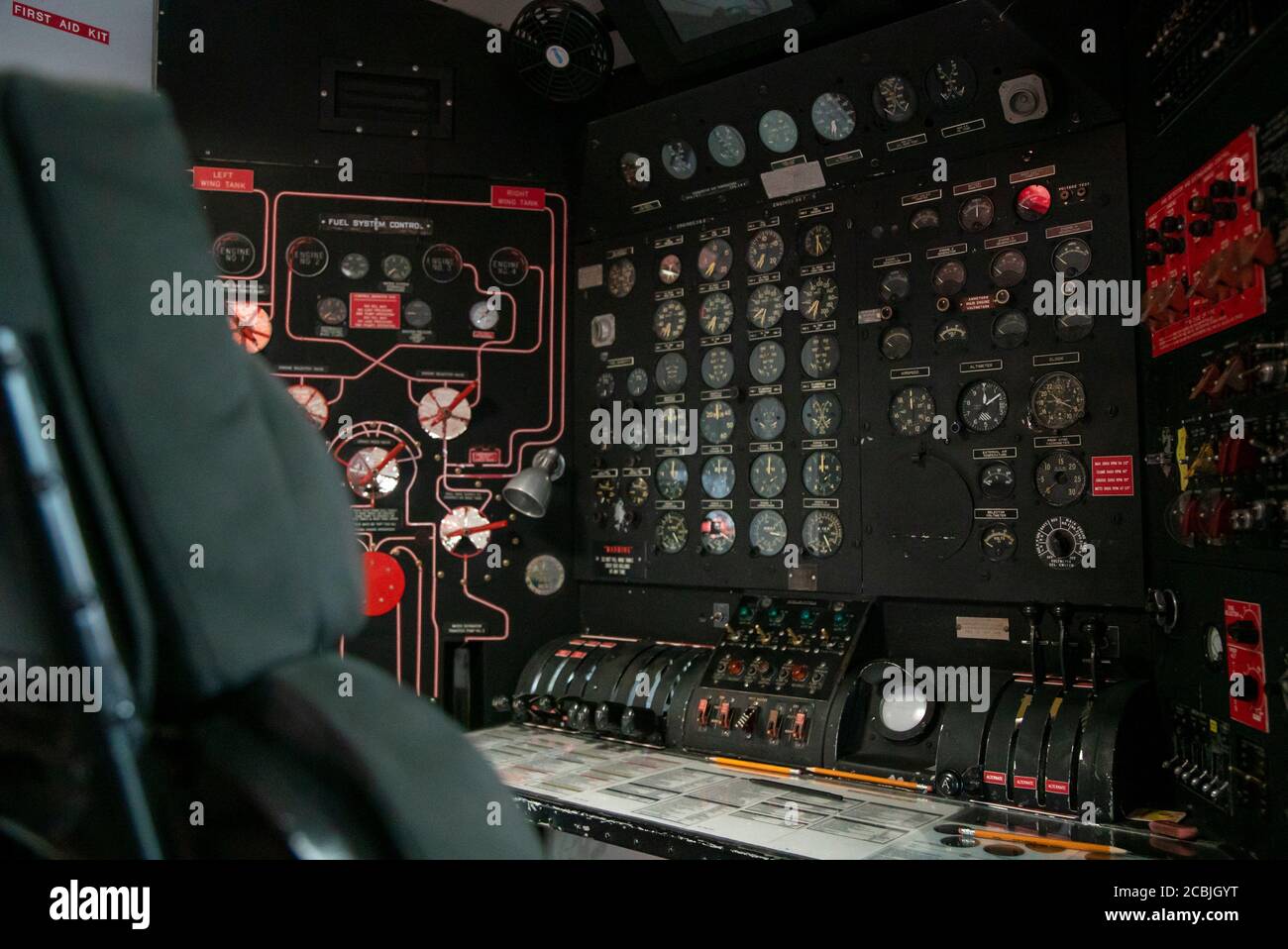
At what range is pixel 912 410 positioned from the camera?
123 inches

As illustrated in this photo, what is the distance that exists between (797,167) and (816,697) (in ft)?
5.85

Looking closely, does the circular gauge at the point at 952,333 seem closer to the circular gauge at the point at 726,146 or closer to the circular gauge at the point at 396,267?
the circular gauge at the point at 726,146

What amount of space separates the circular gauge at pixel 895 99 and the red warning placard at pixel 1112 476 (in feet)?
4.00

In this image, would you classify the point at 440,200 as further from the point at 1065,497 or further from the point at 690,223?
the point at 1065,497

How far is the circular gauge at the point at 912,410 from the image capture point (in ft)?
10.1

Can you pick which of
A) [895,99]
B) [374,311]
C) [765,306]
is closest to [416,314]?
[374,311]

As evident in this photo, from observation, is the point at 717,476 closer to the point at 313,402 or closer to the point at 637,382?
the point at 637,382

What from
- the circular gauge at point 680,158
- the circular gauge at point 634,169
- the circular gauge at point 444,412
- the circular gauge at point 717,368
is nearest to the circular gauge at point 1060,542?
the circular gauge at point 717,368

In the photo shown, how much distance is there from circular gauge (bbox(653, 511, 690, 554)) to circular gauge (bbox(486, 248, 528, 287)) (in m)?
1.13

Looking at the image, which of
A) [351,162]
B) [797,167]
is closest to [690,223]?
[797,167]

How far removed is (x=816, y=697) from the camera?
296cm

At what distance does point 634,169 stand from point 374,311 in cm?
114

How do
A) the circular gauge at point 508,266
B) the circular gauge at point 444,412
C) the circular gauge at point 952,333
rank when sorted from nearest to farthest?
the circular gauge at point 952,333, the circular gauge at point 444,412, the circular gauge at point 508,266
